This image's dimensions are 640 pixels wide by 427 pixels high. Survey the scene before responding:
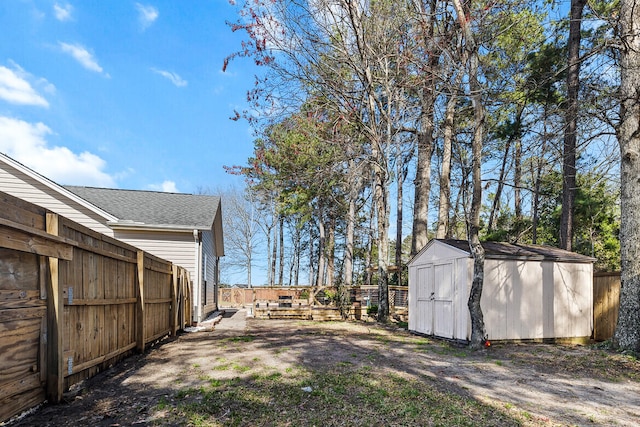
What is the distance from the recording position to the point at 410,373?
512 cm

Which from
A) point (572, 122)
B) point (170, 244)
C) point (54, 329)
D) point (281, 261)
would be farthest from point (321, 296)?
point (54, 329)

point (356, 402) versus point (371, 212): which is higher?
point (371, 212)

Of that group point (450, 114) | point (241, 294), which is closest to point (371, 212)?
point (241, 294)

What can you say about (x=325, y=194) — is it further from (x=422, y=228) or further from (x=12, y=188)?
(x=12, y=188)

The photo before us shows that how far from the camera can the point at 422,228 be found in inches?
582

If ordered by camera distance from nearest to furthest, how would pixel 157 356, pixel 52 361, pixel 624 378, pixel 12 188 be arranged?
pixel 52 361 < pixel 624 378 < pixel 157 356 < pixel 12 188

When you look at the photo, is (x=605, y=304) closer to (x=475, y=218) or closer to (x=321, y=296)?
(x=475, y=218)

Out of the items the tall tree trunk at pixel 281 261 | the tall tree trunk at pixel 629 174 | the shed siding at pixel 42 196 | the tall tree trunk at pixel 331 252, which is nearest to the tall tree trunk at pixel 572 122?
the tall tree trunk at pixel 629 174

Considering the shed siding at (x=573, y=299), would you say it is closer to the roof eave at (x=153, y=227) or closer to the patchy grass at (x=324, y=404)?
the patchy grass at (x=324, y=404)

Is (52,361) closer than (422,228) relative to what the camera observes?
Yes

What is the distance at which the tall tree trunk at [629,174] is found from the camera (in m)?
6.93

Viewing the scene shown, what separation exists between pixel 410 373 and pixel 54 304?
14.0ft

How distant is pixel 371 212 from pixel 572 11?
15943 mm

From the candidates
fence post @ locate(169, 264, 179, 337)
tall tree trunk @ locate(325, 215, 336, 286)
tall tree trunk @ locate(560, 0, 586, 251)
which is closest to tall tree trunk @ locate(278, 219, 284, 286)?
tall tree trunk @ locate(325, 215, 336, 286)
